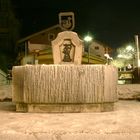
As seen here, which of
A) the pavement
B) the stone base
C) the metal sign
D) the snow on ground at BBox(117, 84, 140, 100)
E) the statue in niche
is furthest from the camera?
the snow on ground at BBox(117, 84, 140, 100)

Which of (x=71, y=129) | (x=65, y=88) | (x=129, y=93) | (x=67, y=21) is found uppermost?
(x=67, y=21)

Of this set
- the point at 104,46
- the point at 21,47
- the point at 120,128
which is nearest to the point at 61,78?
the point at 120,128

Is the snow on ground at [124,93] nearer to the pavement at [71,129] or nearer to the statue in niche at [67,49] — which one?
the statue in niche at [67,49]

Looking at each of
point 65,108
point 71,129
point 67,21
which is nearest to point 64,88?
point 65,108

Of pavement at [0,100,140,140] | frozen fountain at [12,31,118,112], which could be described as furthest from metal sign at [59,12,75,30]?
pavement at [0,100,140,140]

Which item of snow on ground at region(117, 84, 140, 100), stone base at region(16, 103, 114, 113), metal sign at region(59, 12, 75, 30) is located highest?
metal sign at region(59, 12, 75, 30)

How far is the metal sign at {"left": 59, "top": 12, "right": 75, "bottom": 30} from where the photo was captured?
7.79 m

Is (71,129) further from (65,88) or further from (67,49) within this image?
(67,49)

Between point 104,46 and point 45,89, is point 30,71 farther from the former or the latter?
point 104,46

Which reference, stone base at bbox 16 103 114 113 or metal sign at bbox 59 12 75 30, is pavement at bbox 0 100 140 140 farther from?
metal sign at bbox 59 12 75 30

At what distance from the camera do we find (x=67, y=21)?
25.7ft

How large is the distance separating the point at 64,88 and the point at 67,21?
2.19 m

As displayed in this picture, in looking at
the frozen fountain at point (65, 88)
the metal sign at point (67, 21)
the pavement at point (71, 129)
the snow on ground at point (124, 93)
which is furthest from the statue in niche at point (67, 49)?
the pavement at point (71, 129)

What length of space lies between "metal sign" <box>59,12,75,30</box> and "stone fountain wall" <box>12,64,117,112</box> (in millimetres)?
1864
